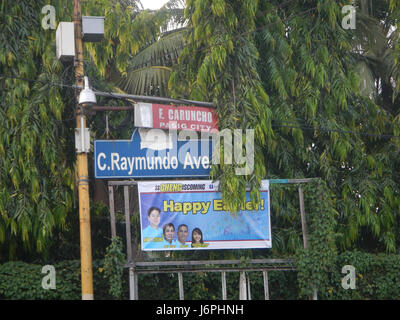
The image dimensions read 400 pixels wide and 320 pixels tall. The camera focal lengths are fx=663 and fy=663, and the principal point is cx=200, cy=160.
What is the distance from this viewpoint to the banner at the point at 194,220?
14.4 metres

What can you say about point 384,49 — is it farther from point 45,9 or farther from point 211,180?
point 45,9

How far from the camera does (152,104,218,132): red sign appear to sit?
46.5 ft

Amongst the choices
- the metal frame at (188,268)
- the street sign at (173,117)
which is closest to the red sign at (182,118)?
the street sign at (173,117)

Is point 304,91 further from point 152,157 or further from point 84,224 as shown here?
point 84,224

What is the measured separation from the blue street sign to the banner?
1.18ft

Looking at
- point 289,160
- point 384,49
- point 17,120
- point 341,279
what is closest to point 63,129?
point 17,120

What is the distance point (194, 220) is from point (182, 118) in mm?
2251

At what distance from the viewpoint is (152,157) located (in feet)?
47.9

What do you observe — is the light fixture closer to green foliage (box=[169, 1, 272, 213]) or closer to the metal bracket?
the metal bracket

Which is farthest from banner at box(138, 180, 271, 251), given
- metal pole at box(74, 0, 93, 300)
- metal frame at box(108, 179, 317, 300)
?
metal pole at box(74, 0, 93, 300)

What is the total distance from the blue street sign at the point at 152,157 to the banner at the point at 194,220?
359 mm

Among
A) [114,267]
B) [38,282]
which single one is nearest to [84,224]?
[114,267]

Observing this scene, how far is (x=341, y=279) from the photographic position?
15188 mm

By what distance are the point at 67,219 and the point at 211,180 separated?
12.2ft
